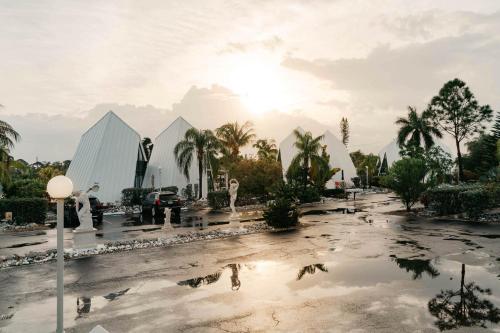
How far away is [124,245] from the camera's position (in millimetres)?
13742

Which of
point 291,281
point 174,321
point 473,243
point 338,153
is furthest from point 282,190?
Answer: point 338,153

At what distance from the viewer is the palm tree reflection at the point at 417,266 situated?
8.92m

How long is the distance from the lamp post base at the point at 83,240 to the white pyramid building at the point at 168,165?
88.5ft

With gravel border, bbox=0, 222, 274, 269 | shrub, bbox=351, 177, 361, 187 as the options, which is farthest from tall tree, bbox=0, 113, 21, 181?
shrub, bbox=351, 177, 361, 187

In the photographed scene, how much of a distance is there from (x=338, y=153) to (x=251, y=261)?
59.1 m

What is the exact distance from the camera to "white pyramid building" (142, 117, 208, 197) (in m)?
42.8

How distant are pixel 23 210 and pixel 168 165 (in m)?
21.6

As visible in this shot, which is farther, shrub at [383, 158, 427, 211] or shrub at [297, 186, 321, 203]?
shrub at [297, 186, 321, 203]

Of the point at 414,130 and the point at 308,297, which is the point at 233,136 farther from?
the point at 308,297

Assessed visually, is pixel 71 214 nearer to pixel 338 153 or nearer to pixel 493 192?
pixel 493 192

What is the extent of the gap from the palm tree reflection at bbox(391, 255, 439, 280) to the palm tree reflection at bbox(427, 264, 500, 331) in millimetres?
1205

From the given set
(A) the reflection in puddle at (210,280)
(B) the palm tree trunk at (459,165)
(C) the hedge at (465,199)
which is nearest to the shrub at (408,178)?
(C) the hedge at (465,199)

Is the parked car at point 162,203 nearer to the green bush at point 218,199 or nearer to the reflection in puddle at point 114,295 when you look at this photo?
the green bush at point 218,199

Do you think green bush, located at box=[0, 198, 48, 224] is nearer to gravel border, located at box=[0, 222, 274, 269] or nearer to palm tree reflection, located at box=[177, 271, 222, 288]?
gravel border, located at box=[0, 222, 274, 269]
